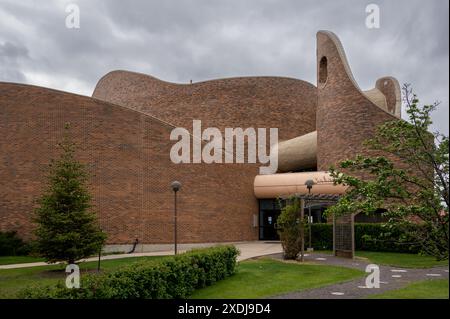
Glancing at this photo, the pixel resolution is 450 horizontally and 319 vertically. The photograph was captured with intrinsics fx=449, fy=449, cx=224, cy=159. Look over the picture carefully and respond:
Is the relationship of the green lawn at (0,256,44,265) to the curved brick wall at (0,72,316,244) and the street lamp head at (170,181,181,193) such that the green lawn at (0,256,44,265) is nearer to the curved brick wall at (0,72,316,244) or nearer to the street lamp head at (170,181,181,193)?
the curved brick wall at (0,72,316,244)

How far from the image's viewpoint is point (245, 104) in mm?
36406

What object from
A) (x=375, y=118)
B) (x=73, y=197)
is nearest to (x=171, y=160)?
(x=73, y=197)

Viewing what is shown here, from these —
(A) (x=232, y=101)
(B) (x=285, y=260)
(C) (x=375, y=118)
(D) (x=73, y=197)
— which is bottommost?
(B) (x=285, y=260)

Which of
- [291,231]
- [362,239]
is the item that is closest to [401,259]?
[362,239]

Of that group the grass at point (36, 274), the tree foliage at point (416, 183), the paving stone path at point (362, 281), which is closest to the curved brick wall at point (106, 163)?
the grass at point (36, 274)

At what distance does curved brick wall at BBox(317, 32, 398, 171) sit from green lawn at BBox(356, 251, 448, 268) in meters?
7.52

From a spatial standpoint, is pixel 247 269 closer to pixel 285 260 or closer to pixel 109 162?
pixel 285 260

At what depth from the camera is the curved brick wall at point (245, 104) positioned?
119 ft

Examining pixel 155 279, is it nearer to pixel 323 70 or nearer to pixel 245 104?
pixel 323 70

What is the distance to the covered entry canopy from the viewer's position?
2688 cm

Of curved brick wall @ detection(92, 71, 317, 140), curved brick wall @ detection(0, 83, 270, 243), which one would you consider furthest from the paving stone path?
curved brick wall @ detection(92, 71, 317, 140)

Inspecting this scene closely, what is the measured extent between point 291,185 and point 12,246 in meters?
16.3
